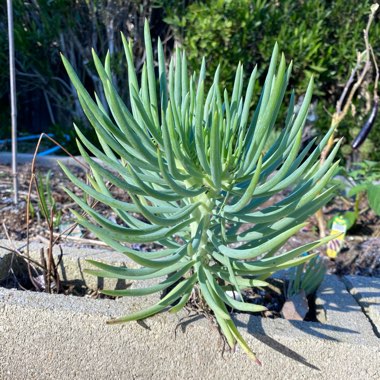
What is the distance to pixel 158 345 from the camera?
1.26m

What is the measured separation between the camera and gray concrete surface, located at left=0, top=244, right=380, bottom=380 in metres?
1.20

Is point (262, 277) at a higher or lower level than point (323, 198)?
lower

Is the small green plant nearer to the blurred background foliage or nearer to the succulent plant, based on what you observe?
the succulent plant

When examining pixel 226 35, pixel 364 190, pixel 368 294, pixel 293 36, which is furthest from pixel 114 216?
pixel 293 36

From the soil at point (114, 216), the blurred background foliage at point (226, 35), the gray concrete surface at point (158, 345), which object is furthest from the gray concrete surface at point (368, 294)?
the blurred background foliage at point (226, 35)

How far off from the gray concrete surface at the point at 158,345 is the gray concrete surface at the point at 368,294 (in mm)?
51

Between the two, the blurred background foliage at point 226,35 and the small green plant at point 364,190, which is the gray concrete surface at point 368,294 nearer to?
the small green plant at point 364,190

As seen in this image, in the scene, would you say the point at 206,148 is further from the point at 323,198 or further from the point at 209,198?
the point at 323,198

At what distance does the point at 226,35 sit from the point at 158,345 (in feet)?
10.7

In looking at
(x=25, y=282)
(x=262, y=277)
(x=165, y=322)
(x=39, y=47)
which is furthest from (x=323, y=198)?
(x=39, y=47)

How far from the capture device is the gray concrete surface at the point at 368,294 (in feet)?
4.46

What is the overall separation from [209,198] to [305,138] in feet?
10.4

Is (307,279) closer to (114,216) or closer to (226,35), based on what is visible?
(114,216)

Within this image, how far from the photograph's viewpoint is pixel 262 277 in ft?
3.90
